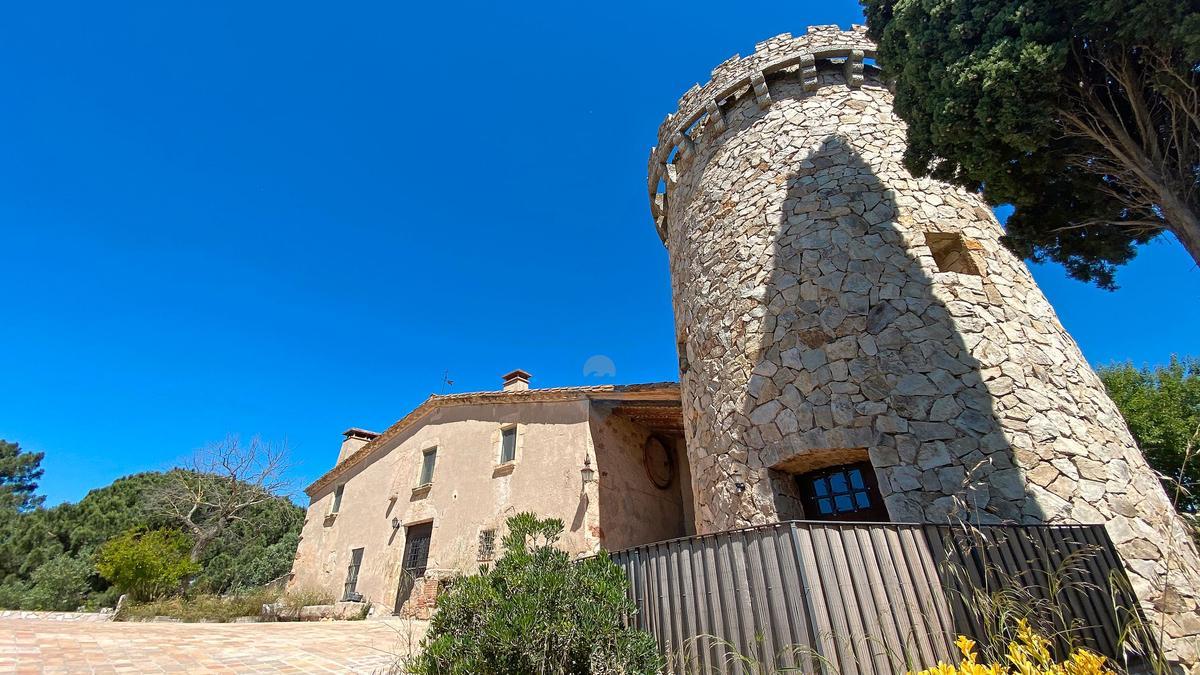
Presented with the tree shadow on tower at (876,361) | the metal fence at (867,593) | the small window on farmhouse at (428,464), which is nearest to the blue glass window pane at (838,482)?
the tree shadow on tower at (876,361)

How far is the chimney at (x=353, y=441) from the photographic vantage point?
17891 millimetres

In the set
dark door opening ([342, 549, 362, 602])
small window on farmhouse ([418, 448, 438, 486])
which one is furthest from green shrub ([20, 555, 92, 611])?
small window on farmhouse ([418, 448, 438, 486])

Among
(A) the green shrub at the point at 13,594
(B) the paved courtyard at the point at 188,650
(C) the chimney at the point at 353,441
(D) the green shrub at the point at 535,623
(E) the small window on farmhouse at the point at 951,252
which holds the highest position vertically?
(C) the chimney at the point at 353,441

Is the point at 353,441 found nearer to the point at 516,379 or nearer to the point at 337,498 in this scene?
the point at 337,498

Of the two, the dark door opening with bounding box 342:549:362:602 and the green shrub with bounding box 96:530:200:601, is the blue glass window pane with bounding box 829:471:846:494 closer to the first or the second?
the dark door opening with bounding box 342:549:362:602

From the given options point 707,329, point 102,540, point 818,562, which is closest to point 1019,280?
point 707,329

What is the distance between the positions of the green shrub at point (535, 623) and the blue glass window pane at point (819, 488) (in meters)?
3.12

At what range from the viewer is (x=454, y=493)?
1245cm

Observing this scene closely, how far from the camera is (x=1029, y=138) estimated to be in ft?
15.1

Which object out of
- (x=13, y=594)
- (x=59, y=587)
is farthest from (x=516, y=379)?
(x=13, y=594)

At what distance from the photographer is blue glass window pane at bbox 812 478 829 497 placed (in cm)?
590

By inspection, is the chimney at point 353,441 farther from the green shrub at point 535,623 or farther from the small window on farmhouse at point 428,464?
the green shrub at point 535,623

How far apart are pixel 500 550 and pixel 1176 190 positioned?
37.1 feet

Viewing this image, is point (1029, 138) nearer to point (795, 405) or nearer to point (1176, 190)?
point (1176, 190)
